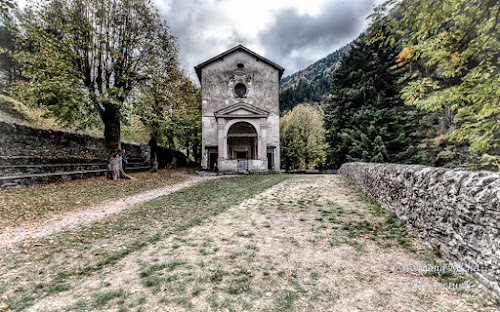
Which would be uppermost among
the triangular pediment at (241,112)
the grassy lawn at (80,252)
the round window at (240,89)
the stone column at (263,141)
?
the round window at (240,89)

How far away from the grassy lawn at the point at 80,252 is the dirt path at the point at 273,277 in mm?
172

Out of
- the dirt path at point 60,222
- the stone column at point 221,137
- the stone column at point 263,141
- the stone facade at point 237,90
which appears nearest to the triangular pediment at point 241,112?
the stone column at point 221,137

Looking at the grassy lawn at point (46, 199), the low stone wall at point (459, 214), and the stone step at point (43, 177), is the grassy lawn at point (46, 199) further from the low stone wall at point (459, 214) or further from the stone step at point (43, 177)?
the low stone wall at point (459, 214)

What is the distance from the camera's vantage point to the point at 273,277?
110 inches

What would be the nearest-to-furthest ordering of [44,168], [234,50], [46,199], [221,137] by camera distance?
[46,199]
[44,168]
[221,137]
[234,50]

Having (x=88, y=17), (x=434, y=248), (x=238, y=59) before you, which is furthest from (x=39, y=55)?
(x=238, y=59)

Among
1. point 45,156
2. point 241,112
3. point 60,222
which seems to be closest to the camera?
point 60,222

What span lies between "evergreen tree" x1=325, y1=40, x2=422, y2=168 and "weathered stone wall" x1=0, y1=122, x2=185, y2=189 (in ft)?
59.0

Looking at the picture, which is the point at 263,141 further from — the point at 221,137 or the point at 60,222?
the point at 60,222

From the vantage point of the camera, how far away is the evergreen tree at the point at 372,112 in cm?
1557

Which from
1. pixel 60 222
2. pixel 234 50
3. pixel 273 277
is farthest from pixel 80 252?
pixel 234 50

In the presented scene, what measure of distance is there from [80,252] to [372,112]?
17.7 meters

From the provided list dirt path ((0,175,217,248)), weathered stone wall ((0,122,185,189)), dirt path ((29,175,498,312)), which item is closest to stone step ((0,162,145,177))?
weathered stone wall ((0,122,185,189))

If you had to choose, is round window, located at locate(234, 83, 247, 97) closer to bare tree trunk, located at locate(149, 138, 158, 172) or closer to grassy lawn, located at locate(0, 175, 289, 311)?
bare tree trunk, located at locate(149, 138, 158, 172)
